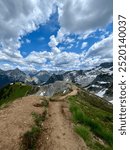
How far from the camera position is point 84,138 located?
22.6 metres

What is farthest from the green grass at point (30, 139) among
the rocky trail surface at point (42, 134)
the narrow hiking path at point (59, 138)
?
the narrow hiking path at point (59, 138)

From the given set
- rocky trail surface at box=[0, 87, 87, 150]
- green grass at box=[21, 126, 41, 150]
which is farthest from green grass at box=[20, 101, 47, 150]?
rocky trail surface at box=[0, 87, 87, 150]

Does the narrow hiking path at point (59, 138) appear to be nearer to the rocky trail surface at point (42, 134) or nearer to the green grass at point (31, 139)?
the rocky trail surface at point (42, 134)

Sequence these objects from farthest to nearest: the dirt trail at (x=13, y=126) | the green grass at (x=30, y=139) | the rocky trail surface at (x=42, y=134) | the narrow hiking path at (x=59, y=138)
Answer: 1. the narrow hiking path at (x=59, y=138)
2. the rocky trail surface at (x=42, y=134)
3. the green grass at (x=30, y=139)
4. the dirt trail at (x=13, y=126)

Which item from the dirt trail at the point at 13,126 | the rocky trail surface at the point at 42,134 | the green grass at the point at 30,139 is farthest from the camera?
the rocky trail surface at the point at 42,134

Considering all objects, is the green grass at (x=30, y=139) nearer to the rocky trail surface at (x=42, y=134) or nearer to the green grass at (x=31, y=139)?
the green grass at (x=31, y=139)

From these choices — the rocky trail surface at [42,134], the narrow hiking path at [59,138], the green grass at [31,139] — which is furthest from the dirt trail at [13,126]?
the narrow hiking path at [59,138]

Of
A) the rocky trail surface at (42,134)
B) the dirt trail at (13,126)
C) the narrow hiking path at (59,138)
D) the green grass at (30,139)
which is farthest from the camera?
the narrow hiking path at (59,138)

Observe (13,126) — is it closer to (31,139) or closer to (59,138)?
(31,139)

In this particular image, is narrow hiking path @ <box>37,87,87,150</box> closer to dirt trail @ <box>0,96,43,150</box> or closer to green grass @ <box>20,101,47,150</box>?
green grass @ <box>20,101,47,150</box>

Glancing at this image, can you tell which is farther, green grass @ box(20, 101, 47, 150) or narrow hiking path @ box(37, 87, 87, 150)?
narrow hiking path @ box(37, 87, 87, 150)

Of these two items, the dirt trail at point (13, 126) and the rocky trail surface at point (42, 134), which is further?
the rocky trail surface at point (42, 134)

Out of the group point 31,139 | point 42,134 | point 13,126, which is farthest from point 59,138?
point 13,126

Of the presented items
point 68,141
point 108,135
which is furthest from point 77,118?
point 68,141
